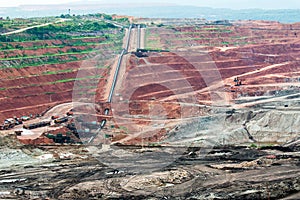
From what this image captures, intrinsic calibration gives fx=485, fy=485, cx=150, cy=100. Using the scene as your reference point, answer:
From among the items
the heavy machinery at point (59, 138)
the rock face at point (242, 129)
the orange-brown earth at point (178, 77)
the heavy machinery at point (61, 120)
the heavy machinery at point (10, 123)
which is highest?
the orange-brown earth at point (178, 77)

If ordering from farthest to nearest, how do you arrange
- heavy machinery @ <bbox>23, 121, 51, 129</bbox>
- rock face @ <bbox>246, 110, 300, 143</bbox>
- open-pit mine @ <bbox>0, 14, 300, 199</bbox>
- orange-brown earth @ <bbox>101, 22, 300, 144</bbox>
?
orange-brown earth @ <bbox>101, 22, 300, 144</bbox>
heavy machinery @ <bbox>23, 121, 51, 129</bbox>
rock face @ <bbox>246, 110, 300, 143</bbox>
open-pit mine @ <bbox>0, 14, 300, 199</bbox>

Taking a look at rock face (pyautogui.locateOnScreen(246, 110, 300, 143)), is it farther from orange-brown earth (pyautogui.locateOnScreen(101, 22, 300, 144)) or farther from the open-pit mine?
orange-brown earth (pyautogui.locateOnScreen(101, 22, 300, 144))

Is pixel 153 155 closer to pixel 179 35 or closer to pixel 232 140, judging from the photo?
pixel 232 140

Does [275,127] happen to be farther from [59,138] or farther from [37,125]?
[37,125]

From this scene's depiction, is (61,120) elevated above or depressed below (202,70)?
below

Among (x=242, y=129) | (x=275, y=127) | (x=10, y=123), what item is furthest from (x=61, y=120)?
(x=275, y=127)

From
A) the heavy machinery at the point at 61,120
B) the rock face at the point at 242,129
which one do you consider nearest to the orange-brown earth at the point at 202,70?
the rock face at the point at 242,129

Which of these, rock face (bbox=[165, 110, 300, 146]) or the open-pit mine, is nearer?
the open-pit mine

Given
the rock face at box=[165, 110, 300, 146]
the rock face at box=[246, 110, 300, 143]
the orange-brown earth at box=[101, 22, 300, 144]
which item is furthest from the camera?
the orange-brown earth at box=[101, 22, 300, 144]

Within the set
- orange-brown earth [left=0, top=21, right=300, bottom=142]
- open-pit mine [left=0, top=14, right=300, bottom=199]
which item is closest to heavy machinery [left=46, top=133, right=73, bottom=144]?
open-pit mine [left=0, top=14, right=300, bottom=199]

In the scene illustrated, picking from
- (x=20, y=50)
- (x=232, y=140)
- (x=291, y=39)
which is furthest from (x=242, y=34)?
(x=232, y=140)

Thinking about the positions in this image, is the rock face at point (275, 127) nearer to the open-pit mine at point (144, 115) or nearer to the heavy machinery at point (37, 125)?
the open-pit mine at point (144, 115)
